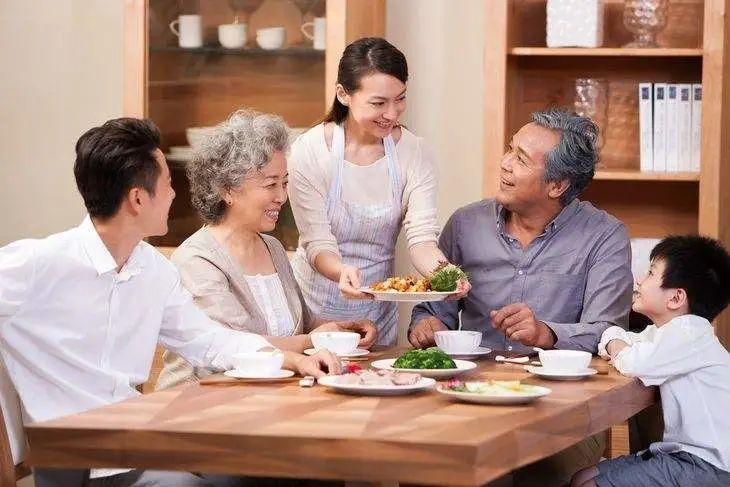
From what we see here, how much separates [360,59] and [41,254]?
3.81 feet

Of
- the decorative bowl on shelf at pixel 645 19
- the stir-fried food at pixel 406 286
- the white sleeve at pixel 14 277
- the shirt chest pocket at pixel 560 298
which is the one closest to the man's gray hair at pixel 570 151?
the shirt chest pocket at pixel 560 298

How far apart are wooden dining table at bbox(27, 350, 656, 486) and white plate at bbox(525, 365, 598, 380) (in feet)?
0.70

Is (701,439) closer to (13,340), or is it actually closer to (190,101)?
(13,340)

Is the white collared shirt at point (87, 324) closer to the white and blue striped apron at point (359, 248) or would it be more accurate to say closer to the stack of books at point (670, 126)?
the white and blue striped apron at point (359, 248)

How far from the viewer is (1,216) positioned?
4.73 m

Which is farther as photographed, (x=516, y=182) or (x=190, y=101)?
(x=190, y=101)

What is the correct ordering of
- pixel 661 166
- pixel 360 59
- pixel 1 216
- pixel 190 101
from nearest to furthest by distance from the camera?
pixel 360 59, pixel 661 166, pixel 190 101, pixel 1 216

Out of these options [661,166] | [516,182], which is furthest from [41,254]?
[661,166]

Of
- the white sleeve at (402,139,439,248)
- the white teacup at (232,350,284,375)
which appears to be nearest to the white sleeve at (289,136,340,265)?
the white sleeve at (402,139,439,248)

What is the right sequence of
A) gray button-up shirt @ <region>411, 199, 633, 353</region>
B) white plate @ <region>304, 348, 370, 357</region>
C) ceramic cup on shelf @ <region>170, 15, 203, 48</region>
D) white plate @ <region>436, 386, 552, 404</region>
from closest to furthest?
white plate @ <region>436, 386, 552, 404</region>
white plate @ <region>304, 348, 370, 357</region>
gray button-up shirt @ <region>411, 199, 633, 353</region>
ceramic cup on shelf @ <region>170, 15, 203, 48</region>

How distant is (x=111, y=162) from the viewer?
93.7 inches

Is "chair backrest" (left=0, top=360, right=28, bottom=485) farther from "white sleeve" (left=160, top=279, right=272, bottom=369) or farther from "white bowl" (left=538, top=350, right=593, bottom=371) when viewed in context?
"white bowl" (left=538, top=350, right=593, bottom=371)

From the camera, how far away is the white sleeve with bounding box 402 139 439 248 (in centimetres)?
323

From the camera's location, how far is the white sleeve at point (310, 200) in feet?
10.5
